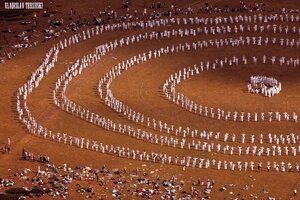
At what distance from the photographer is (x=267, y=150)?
5027 inches

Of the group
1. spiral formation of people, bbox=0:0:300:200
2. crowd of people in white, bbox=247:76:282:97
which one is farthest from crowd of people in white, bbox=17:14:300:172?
crowd of people in white, bbox=247:76:282:97

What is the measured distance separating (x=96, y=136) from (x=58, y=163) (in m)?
10.1

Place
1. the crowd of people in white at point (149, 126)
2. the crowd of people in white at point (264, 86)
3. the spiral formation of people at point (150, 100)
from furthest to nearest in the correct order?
the crowd of people in white at point (264, 86)
the crowd of people in white at point (149, 126)
the spiral formation of people at point (150, 100)

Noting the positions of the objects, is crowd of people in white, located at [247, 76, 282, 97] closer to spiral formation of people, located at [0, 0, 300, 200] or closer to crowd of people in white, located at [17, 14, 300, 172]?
spiral formation of people, located at [0, 0, 300, 200]

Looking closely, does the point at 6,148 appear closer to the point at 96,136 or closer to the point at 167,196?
the point at 96,136

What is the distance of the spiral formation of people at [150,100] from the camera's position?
11988 cm

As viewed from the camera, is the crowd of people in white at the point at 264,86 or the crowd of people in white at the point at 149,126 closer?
the crowd of people in white at the point at 149,126

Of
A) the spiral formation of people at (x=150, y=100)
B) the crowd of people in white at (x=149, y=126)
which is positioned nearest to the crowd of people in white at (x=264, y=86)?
the spiral formation of people at (x=150, y=100)

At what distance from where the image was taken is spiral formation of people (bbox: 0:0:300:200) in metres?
120

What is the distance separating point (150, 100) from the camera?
5694 inches

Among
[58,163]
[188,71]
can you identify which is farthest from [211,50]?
[58,163]

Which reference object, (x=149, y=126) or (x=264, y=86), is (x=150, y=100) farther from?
(x=264, y=86)

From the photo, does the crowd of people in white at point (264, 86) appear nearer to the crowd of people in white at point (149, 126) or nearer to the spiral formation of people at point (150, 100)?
the spiral formation of people at point (150, 100)

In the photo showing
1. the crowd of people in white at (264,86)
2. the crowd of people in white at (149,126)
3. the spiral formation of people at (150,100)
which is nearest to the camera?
the spiral formation of people at (150,100)
